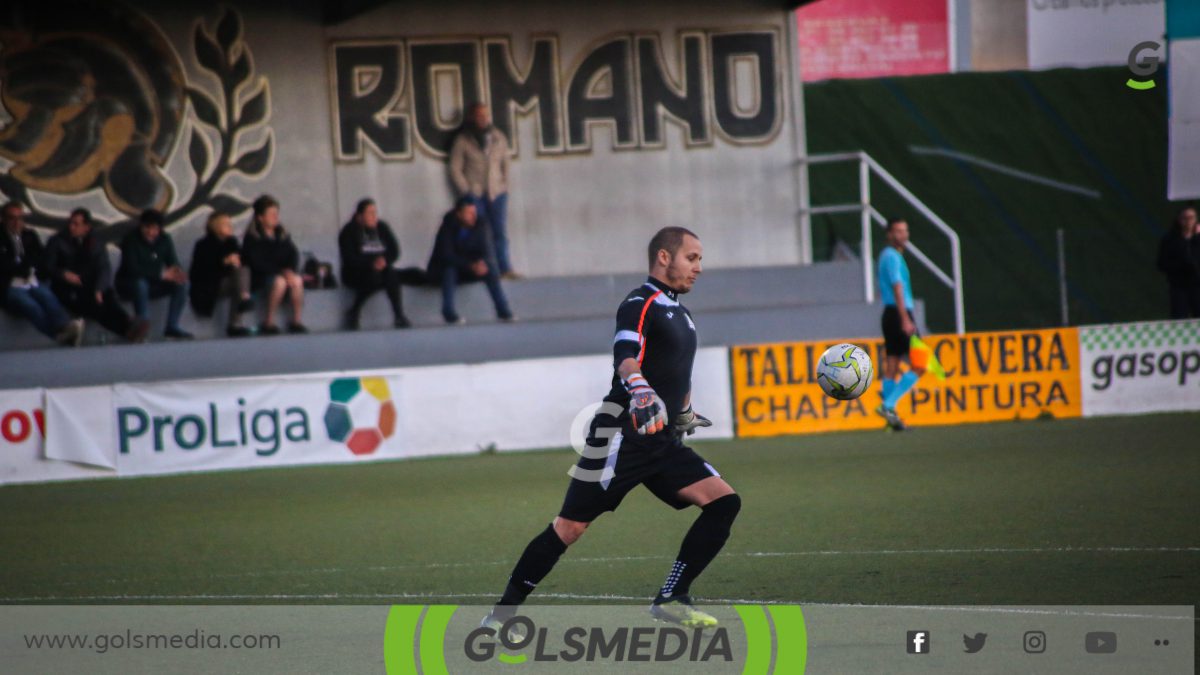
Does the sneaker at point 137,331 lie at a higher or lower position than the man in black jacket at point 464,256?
lower

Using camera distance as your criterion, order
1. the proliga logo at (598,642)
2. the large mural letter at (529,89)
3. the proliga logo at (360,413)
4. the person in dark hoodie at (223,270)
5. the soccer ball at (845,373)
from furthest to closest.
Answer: the large mural letter at (529,89) < the person in dark hoodie at (223,270) < the proliga logo at (360,413) < the soccer ball at (845,373) < the proliga logo at (598,642)

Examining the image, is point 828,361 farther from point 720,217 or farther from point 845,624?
point 720,217

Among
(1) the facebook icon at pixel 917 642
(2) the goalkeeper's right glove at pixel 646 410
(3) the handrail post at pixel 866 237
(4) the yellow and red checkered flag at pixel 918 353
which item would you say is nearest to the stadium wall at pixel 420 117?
(3) the handrail post at pixel 866 237

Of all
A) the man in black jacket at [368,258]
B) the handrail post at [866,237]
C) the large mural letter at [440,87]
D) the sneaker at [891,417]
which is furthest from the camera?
A: the large mural letter at [440,87]

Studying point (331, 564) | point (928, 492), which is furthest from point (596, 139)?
point (331, 564)

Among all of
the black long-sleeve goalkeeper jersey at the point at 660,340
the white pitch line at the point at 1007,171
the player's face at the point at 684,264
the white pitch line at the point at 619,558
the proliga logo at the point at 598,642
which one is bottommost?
the white pitch line at the point at 619,558

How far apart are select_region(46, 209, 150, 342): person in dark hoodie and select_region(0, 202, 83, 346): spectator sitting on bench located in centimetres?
15

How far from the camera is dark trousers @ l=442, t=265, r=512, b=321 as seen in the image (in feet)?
63.0

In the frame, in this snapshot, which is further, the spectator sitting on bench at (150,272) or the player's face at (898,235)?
the spectator sitting on bench at (150,272)

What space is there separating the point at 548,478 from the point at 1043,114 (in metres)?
17.3

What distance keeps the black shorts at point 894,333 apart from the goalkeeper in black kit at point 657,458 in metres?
9.56

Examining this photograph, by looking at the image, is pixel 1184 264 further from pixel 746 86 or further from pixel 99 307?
pixel 99 307

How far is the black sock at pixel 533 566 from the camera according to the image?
6.65 metres

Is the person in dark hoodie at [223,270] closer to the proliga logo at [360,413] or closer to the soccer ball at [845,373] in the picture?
the proliga logo at [360,413]
